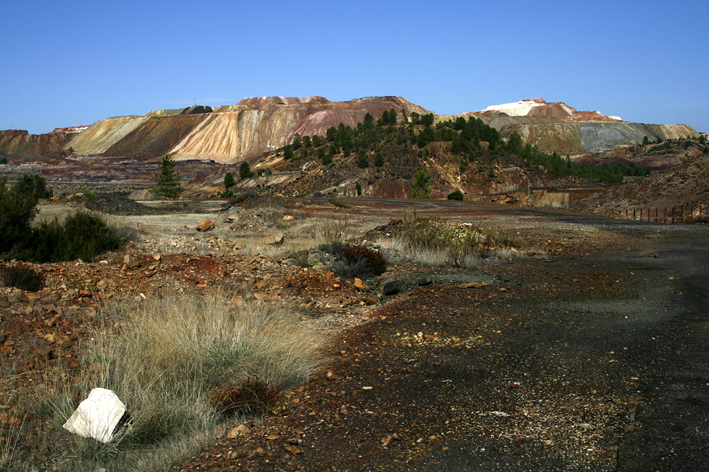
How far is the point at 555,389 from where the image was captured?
15.8 feet

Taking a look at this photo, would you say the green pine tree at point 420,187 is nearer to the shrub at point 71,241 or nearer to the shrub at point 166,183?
the shrub at point 166,183

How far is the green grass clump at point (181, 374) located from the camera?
4074 millimetres

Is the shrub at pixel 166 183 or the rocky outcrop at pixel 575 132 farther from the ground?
the rocky outcrop at pixel 575 132

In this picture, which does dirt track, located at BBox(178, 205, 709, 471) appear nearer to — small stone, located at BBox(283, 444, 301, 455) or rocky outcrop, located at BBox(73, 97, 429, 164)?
small stone, located at BBox(283, 444, 301, 455)

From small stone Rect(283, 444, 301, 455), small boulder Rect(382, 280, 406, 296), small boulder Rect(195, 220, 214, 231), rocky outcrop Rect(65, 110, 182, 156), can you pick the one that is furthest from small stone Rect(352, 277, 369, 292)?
rocky outcrop Rect(65, 110, 182, 156)

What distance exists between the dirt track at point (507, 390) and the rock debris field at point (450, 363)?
0.06 ft

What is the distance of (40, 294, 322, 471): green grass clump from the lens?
4074 millimetres

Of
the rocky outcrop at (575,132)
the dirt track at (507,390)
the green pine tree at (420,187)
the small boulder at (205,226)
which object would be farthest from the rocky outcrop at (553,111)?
the dirt track at (507,390)

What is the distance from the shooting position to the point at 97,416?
4.12 meters

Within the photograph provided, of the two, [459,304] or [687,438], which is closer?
[687,438]

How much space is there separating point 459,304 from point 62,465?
5618mm

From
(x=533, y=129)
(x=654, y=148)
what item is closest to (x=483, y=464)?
(x=654, y=148)

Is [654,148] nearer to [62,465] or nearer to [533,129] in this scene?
[533,129]

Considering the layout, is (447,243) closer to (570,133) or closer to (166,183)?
(166,183)
